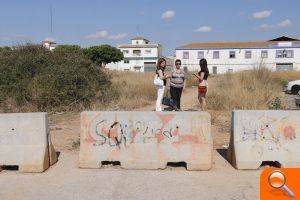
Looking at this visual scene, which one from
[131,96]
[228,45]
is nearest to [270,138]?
[131,96]

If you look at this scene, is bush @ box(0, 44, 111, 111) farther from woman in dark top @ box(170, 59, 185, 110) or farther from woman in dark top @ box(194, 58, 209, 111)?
woman in dark top @ box(194, 58, 209, 111)

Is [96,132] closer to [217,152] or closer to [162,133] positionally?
[162,133]

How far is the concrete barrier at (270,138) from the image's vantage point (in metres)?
6.27

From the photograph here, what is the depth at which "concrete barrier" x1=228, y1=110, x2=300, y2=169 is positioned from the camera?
6266 millimetres

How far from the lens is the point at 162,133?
6352 millimetres

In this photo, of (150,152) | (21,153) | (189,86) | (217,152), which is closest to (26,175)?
(21,153)

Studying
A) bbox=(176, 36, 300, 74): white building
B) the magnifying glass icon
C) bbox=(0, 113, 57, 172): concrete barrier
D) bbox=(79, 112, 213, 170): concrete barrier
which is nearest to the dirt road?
bbox=(79, 112, 213, 170): concrete barrier

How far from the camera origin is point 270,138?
20.6ft

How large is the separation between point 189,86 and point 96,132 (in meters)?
19.4

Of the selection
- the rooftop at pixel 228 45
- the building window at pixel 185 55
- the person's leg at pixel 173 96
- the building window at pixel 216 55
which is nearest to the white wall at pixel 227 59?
the building window at pixel 216 55

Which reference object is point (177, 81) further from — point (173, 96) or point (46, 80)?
point (46, 80)

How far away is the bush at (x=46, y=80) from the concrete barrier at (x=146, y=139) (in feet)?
22.4

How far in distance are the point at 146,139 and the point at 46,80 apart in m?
7.55

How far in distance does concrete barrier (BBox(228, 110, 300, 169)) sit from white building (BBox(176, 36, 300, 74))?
60.8 meters
